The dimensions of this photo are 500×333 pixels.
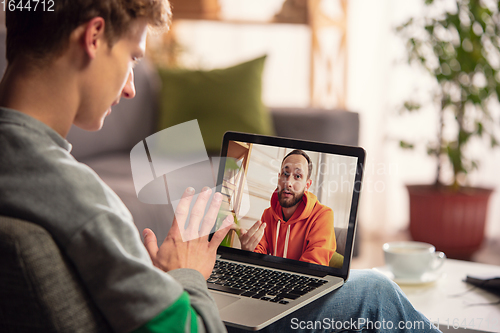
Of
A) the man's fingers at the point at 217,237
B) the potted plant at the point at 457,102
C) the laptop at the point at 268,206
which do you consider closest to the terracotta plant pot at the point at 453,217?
the potted plant at the point at 457,102

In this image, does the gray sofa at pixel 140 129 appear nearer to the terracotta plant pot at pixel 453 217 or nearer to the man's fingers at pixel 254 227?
the terracotta plant pot at pixel 453 217

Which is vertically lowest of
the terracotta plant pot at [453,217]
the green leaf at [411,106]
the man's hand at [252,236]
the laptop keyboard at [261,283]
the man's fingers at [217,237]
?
the terracotta plant pot at [453,217]

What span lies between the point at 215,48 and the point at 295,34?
1.75 ft

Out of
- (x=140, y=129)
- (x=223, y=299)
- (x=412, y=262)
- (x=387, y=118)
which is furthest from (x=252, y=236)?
(x=387, y=118)

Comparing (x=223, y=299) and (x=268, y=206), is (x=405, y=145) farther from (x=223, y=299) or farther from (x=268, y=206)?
(x=223, y=299)

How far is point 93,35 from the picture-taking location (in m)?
0.54

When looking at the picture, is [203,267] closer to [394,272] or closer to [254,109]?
[394,272]

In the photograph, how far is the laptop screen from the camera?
884 mm

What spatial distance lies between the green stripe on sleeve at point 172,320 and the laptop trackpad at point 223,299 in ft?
0.83

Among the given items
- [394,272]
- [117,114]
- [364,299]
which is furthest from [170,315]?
[117,114]

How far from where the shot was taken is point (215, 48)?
326 cm

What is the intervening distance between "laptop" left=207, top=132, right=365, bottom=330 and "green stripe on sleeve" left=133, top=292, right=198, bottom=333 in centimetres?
27

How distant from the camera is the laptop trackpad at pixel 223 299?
772 millimetres

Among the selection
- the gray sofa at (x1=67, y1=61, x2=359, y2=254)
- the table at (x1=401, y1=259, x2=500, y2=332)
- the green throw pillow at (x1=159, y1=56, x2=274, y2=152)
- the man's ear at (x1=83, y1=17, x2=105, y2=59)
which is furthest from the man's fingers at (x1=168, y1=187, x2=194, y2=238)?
the green throw pillow at (x1=159, y1=56, x2=274, y2=152)
